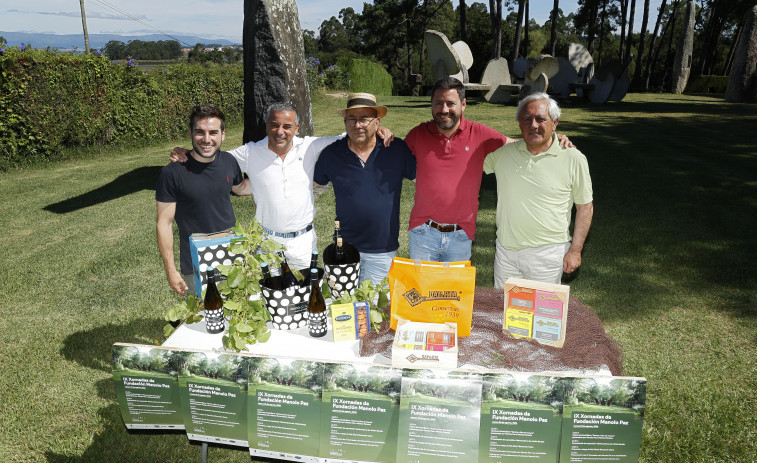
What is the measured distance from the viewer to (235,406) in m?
2.13

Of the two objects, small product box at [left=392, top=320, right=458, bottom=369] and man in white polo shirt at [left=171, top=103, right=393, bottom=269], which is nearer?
small product box at [left=392, top=320, right=458, bottom=369]

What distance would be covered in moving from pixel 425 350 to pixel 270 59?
694 cm

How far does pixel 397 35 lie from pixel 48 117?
31082 millimetres

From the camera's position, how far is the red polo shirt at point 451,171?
347 centimetres

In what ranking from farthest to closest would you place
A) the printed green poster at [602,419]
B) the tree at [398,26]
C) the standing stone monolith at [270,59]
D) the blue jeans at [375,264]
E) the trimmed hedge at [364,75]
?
the tree at [398,26] → the trimmed hedge at [364,75] → the standing stone monolith at [270,59] → the blue jeans at [375,264] → the printed green poster at [602,419]

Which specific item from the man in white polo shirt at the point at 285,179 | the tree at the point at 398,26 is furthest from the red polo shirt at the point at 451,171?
the tree at the point at 398,26

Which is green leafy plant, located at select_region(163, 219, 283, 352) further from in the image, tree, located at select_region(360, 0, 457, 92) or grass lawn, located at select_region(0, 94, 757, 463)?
tree, located at select_region(360, 0, 457, 92)

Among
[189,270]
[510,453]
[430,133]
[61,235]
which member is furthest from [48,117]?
[510,453]

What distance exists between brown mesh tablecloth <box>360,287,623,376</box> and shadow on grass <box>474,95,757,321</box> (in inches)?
108

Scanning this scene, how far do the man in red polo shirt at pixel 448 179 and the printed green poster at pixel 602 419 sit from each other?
1718 mm

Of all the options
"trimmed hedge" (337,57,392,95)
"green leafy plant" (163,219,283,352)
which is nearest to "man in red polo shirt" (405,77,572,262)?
"green leafy plant" (163,219,283,352)

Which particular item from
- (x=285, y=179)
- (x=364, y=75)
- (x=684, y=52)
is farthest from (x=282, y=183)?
(x=684, y=52)

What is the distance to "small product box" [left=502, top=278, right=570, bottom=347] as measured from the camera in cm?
244

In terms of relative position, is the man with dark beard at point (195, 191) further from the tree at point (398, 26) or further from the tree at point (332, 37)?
the tree at point (332, 37)
